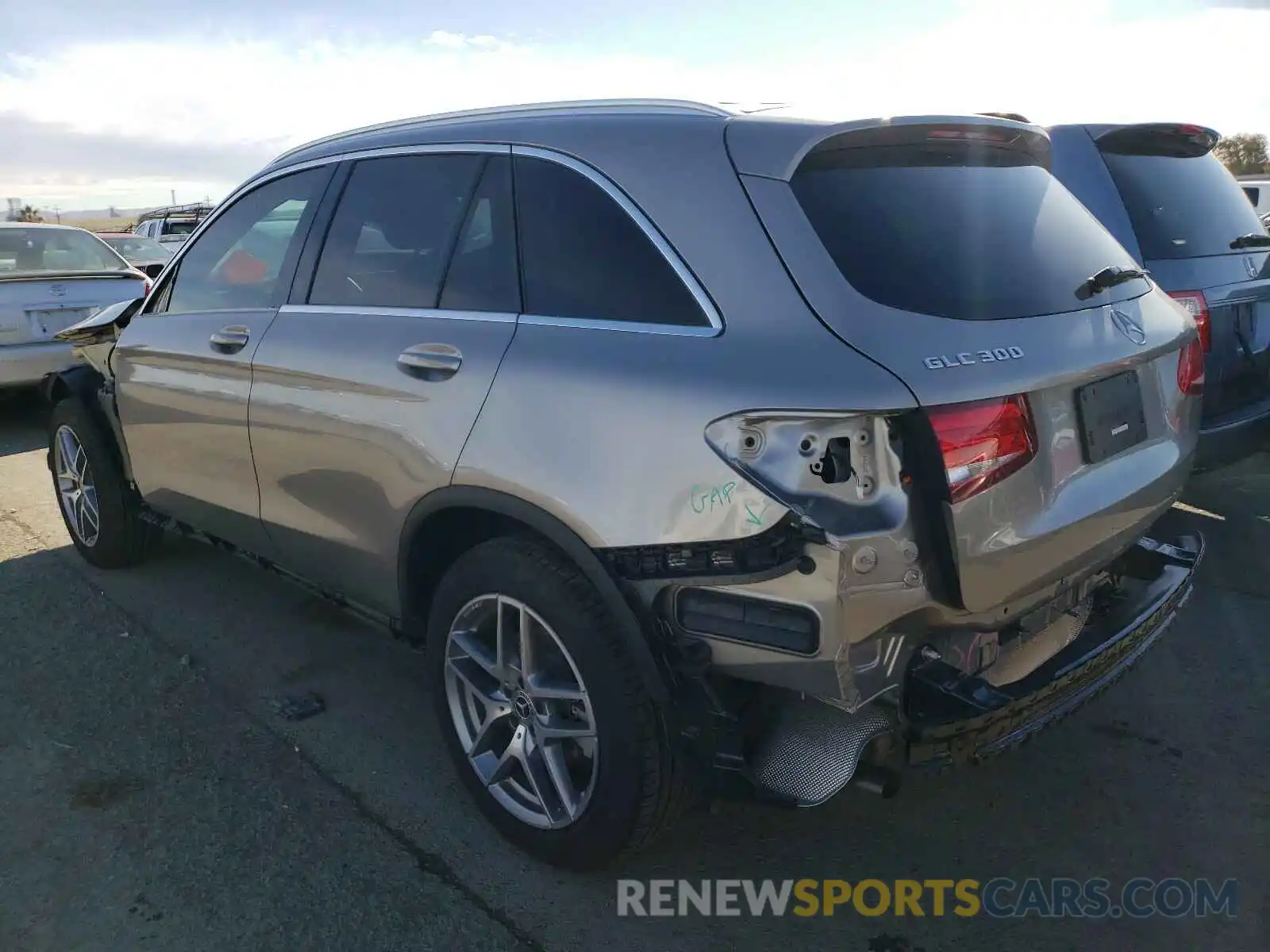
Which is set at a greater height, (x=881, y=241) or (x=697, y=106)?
(x=697, y=106)

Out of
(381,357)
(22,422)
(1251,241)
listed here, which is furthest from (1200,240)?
(22,422)

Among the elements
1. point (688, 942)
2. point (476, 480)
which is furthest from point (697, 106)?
point (688, 942)

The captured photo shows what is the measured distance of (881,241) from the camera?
2.27 m

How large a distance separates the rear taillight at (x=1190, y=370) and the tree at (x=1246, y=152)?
3439cm

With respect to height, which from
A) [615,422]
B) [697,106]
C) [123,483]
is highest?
[697,106]

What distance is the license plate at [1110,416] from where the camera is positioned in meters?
2.36

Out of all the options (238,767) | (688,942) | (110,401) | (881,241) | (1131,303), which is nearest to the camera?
(881,241)

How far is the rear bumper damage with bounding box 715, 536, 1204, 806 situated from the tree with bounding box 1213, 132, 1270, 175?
35516 mm

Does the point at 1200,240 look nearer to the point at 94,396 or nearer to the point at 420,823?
the point at 420,823

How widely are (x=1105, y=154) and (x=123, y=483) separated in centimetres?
496

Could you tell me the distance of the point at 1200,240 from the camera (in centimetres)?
462

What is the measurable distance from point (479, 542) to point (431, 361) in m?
0.53

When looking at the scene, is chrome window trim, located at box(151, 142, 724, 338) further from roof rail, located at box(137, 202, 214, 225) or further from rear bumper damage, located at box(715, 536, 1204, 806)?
roof rail, located at box(137, 202, 214, 225)

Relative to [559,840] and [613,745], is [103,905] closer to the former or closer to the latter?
[559,840]
